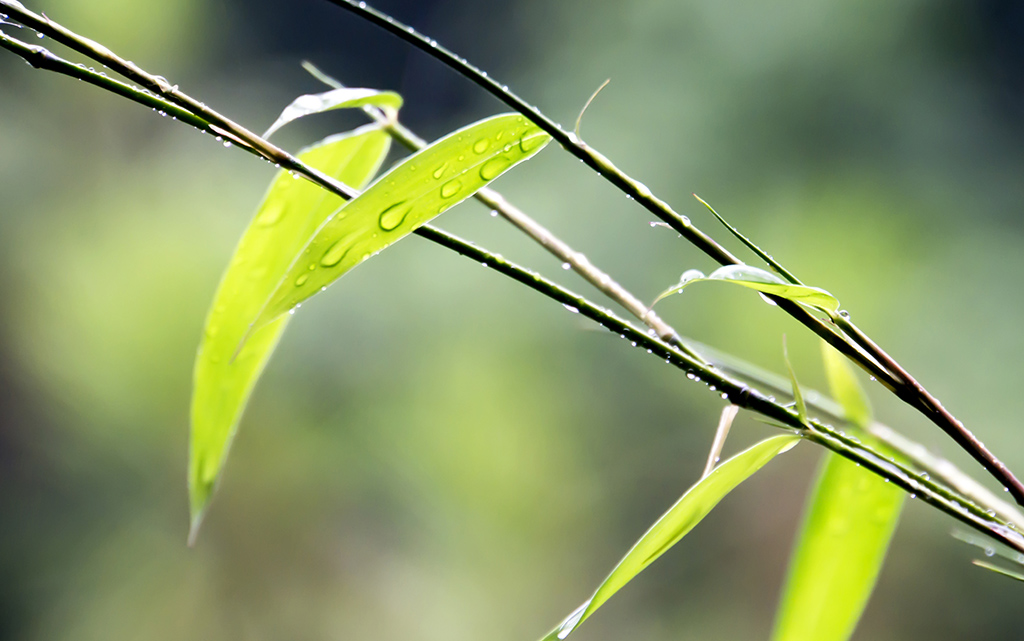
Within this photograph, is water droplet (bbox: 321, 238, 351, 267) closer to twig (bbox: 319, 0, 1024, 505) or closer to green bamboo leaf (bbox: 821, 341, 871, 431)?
twig (bbox: 319, 0, 1024, 505)

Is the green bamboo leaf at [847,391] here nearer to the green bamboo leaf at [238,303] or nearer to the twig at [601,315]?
the twig at [601,315]

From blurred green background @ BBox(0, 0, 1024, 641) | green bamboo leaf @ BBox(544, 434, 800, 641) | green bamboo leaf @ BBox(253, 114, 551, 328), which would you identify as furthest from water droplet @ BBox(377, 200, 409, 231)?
blurred green background @ BBox(0, 0, 1024, 641)

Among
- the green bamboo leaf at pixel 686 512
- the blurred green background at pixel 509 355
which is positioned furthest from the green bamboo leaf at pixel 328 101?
the blurred green background at pixel 509 355

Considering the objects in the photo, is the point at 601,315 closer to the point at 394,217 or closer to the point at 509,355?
the point at 394,217

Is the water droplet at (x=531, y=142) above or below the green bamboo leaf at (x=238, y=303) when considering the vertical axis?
above

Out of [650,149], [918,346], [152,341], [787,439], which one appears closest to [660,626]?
[918,346]

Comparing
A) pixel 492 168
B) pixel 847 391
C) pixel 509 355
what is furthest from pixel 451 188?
pixel 509 355

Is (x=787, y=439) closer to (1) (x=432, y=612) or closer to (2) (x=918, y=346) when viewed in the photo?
(2) (x=918, y=346)
